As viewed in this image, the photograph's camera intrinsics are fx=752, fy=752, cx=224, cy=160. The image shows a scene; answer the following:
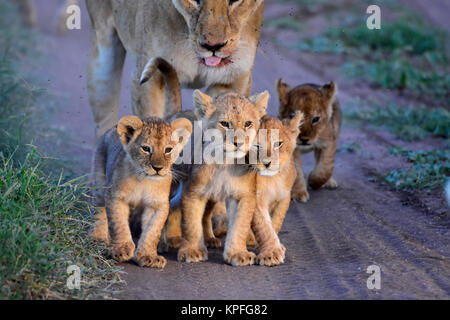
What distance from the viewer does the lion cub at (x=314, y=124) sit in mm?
6453

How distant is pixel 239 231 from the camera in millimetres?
4785

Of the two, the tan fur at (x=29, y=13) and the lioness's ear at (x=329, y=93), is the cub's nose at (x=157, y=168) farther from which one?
the tan fur at (x=29, y=13)

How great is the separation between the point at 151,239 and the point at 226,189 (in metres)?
0.57

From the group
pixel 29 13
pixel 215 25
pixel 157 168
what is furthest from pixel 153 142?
pixel 29 13

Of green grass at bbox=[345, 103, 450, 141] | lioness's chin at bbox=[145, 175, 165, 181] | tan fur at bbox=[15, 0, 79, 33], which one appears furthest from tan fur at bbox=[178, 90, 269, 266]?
tan fur at bbox=[15, 0, 79, 33]

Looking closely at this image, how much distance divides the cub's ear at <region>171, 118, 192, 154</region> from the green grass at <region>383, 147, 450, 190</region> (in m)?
2.68

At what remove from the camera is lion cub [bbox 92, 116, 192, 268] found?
15.2 ft

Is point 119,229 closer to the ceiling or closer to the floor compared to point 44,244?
closer to the floor

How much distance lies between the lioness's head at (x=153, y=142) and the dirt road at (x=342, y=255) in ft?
2.10

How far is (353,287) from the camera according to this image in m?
4.34

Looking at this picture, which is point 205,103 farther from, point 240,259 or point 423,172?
point 423,172

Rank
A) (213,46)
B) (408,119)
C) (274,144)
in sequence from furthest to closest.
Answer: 1. (408,119)
2. (213,46)
3. (274,144)

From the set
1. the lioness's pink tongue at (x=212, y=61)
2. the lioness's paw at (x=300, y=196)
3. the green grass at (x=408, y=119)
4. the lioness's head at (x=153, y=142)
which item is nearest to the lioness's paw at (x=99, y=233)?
the lioness's head at (x=153, y=142)
